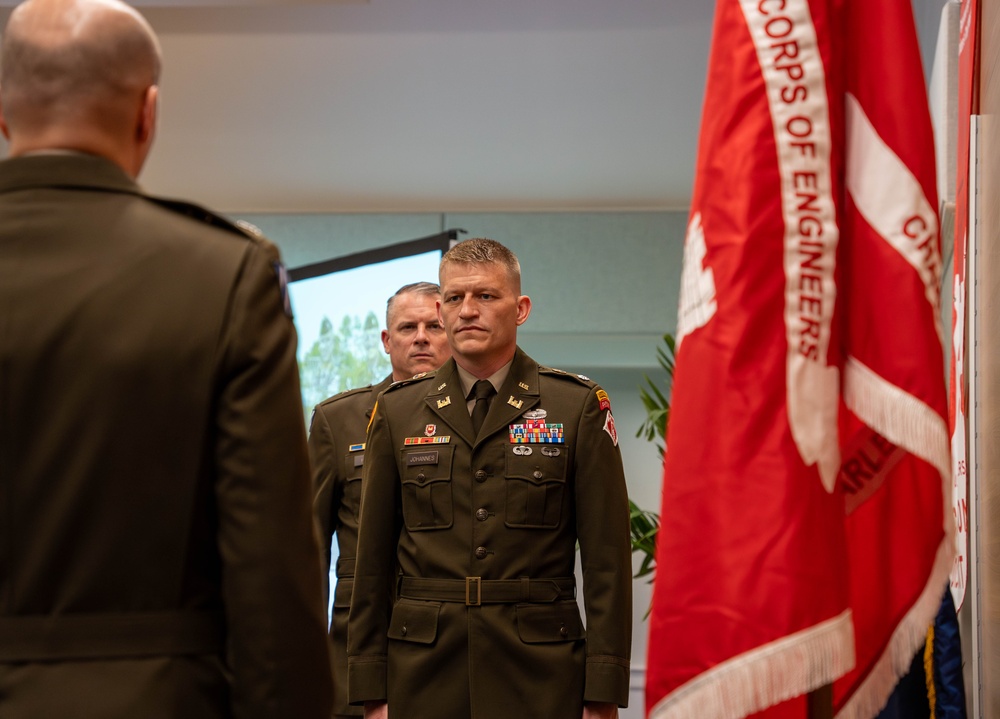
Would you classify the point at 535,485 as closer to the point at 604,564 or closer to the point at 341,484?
the point at 604,564

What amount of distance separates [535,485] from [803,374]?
124 cm

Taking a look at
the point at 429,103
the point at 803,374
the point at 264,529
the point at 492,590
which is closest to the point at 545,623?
the point at 492,590

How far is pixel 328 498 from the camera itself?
3379mm

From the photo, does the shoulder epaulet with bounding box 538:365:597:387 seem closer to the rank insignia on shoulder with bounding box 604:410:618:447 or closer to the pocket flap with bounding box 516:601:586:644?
the rank insignia on shoulder with bounding box 604:410:618:447

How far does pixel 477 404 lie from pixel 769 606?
56.0 inches

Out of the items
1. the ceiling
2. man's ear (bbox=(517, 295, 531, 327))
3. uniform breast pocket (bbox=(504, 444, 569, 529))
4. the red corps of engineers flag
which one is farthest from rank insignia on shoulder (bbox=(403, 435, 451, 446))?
the ceiling

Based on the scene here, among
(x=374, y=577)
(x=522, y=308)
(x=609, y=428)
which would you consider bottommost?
(x=374, y=577)

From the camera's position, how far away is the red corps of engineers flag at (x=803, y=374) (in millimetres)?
1326

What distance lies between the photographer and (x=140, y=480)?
1.20 metres

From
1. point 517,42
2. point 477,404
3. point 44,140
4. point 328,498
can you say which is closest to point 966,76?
point 477,404

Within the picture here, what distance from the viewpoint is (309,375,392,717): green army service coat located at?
3.29 m

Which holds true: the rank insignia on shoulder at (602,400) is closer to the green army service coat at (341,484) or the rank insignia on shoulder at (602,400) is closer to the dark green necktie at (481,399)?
the dark green necktie at (481,399)

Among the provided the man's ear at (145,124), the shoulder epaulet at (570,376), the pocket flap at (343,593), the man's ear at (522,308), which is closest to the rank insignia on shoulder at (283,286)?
the man's ear at (145,124)

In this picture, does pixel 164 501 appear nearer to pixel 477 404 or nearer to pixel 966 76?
pixel 477 404
